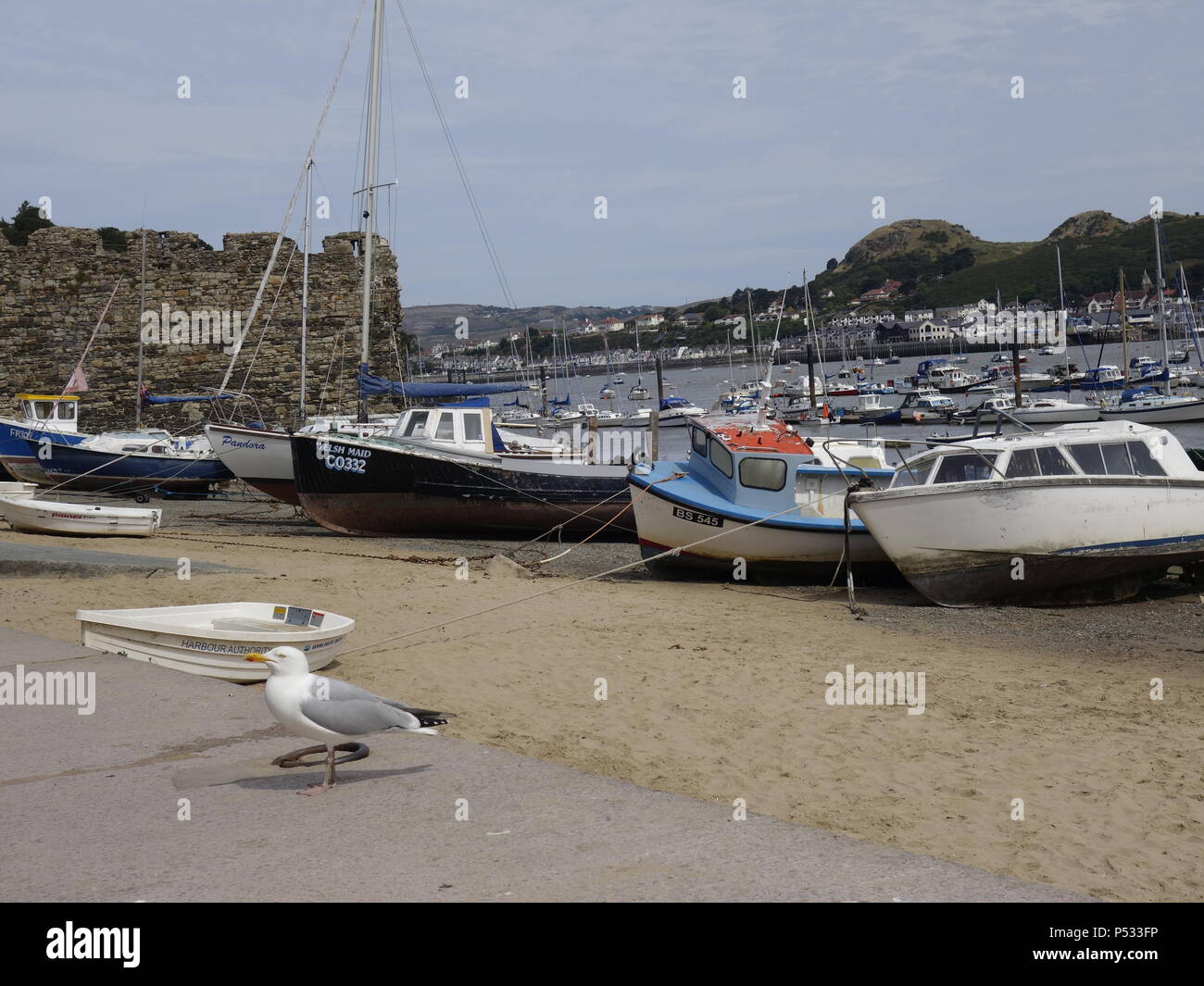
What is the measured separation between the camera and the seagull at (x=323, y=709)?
579 cm

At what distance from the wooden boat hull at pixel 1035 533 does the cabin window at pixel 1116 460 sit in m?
0.26

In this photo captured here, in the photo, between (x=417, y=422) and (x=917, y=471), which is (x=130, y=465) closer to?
(x=417, y=422)

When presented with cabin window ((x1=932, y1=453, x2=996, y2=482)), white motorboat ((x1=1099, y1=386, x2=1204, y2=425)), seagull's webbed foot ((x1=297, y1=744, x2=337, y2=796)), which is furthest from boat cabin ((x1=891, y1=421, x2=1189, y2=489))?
white motorboat ((x1=1099, y1=386, x2=1204, y2=425))

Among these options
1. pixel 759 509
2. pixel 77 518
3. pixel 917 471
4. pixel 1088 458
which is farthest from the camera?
pixel 77 518

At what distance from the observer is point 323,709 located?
5.82 meters

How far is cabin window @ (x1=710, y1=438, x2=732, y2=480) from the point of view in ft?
54.9

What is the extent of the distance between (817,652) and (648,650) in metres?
1.64

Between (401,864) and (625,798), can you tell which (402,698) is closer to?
(625,798)

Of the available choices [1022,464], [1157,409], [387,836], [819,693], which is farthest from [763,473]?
[1157,409]

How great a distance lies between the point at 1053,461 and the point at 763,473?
13.0 ft

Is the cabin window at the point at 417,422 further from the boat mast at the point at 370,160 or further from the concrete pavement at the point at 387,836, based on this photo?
the concrete pavement at the point at 387,836

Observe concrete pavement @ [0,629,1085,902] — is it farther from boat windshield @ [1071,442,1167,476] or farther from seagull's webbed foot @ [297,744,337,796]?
boat windshield @ [1071,442,1167,476]

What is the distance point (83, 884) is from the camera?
4.69m

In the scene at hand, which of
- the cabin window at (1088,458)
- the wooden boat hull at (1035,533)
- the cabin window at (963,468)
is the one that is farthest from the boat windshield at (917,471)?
the cabin window at (1088,458)
